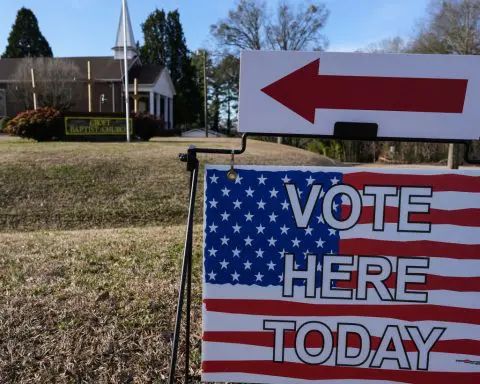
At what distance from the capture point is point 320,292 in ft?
6.33

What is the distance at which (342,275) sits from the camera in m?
1.92

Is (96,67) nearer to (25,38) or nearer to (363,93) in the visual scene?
(25,38)

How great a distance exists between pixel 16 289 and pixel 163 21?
55.6 m

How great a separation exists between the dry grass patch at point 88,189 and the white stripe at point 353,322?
20.0 feet

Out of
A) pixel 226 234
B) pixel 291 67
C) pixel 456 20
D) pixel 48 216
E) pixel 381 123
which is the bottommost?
pixel 48 216

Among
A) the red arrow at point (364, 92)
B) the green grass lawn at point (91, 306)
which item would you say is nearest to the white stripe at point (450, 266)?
the red arrow at point (364, 92)

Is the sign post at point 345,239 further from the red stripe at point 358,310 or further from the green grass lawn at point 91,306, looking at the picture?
the green grass lawn at point 91,306

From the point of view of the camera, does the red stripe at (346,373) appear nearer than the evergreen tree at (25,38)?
Yes

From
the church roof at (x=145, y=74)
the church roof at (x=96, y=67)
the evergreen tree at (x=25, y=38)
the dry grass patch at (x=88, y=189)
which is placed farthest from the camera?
the evergreen tree at (x=25, y=38)

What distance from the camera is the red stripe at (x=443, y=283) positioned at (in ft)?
6.25

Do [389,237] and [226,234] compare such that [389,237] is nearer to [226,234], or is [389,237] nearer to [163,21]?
[226,234]

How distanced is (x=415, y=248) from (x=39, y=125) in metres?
17.4

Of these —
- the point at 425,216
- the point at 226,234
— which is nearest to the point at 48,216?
the point at 226,234

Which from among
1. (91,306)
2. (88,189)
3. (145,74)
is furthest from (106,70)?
(91,306)
